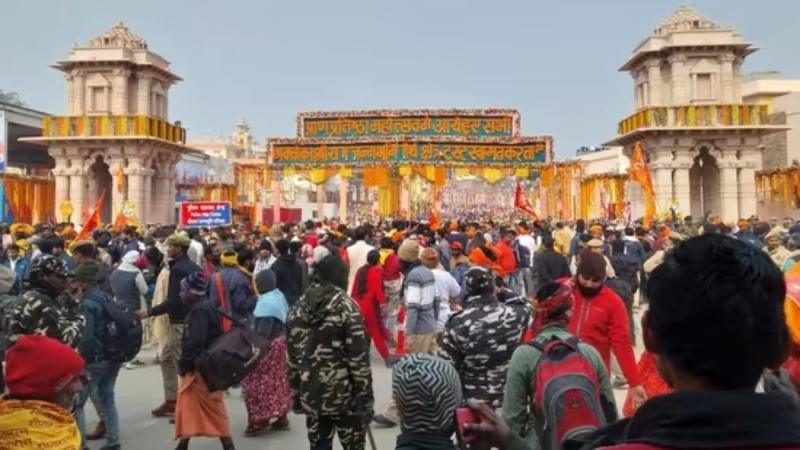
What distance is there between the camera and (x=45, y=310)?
404cm

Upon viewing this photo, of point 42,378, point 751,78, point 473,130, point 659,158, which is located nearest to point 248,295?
point 42,378

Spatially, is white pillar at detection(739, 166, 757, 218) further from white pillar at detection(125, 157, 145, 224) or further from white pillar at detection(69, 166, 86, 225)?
white pillar at detection(69, 166, 86, 225)

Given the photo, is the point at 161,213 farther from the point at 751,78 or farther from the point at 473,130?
the point at 751,78

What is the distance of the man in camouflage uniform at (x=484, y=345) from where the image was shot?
155 inches

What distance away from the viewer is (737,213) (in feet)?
99.6

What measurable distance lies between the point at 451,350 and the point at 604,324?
107cm

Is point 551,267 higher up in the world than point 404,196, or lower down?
lower down

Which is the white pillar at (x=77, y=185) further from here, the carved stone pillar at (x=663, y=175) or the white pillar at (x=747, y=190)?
the white pillar at (x=747, y=190)

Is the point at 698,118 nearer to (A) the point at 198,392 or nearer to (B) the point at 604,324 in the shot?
(B) the point at 604,324

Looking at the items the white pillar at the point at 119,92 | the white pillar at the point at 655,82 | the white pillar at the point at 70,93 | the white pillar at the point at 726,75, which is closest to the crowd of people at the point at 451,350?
the white pillar at the point at 655,82

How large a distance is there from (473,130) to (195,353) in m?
22.8

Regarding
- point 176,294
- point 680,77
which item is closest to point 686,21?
point 680,77

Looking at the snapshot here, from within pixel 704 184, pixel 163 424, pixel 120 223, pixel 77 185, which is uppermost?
pixel 77 185

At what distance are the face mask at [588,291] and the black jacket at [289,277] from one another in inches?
196
